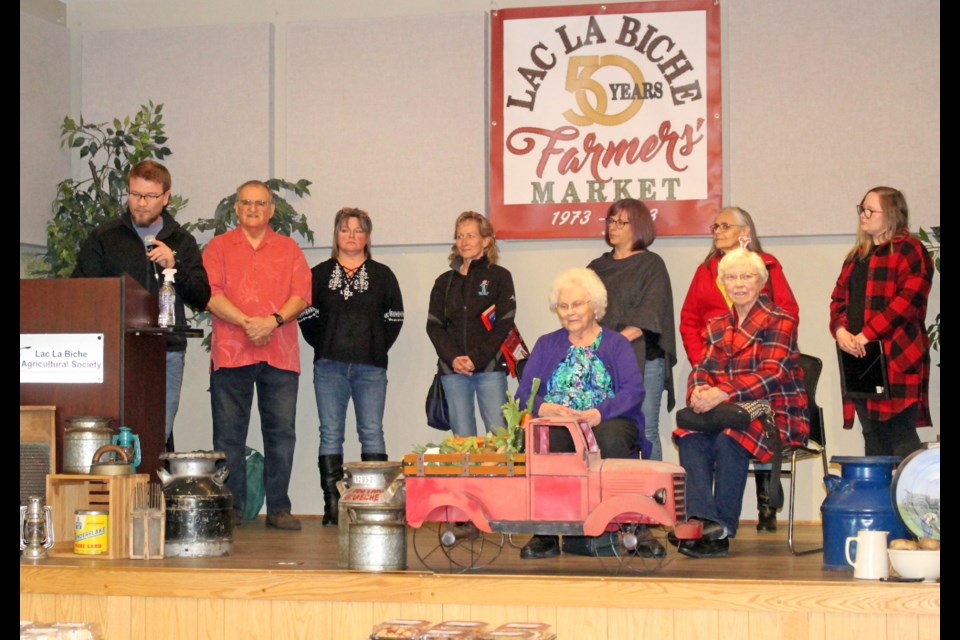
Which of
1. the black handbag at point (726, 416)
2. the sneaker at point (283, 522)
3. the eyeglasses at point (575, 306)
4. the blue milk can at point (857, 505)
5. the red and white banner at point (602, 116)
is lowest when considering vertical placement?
the sneaker at point (283, 522)

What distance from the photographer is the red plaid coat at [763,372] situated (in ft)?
14.4

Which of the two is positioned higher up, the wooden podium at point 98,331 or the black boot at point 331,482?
the wooden podium at point 98,331

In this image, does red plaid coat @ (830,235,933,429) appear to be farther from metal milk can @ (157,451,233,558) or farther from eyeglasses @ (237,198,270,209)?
eyeglasses @ (237,198,270,209)

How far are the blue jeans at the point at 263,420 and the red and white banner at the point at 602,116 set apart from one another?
1592mm

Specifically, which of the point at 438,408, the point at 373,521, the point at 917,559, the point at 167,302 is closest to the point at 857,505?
the point at 917,559

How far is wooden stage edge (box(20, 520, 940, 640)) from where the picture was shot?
137 inches

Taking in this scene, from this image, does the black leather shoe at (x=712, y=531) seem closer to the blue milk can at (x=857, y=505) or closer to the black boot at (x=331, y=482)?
the blue milk can at (x=857, y=505)

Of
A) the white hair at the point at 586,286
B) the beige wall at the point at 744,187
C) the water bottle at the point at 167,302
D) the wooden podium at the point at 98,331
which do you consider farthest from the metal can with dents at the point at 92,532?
the beige wall at the point at 744,187

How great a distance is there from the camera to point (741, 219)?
5504mm

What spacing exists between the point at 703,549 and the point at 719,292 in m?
1.52

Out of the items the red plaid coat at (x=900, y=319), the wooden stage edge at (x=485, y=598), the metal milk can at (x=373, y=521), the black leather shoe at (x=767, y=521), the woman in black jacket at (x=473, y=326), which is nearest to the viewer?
the wooden stage edge at (x=485, y=598)

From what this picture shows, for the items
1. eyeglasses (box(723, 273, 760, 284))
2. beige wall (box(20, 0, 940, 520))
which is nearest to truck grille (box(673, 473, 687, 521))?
eyeglasses (box(723, 273, 760, 284))

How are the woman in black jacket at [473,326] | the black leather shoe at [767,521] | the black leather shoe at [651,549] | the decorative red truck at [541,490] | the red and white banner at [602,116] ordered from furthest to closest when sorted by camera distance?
1. the red and white banner at [602,116]
2. the woman in black jacket at [473,326]
3. the black leather shoe at [767,521]
4. the black leather shoe at [651,549]
5. the decorative red truck at [541,490]

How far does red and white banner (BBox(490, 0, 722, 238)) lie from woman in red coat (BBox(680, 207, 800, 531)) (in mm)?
758
